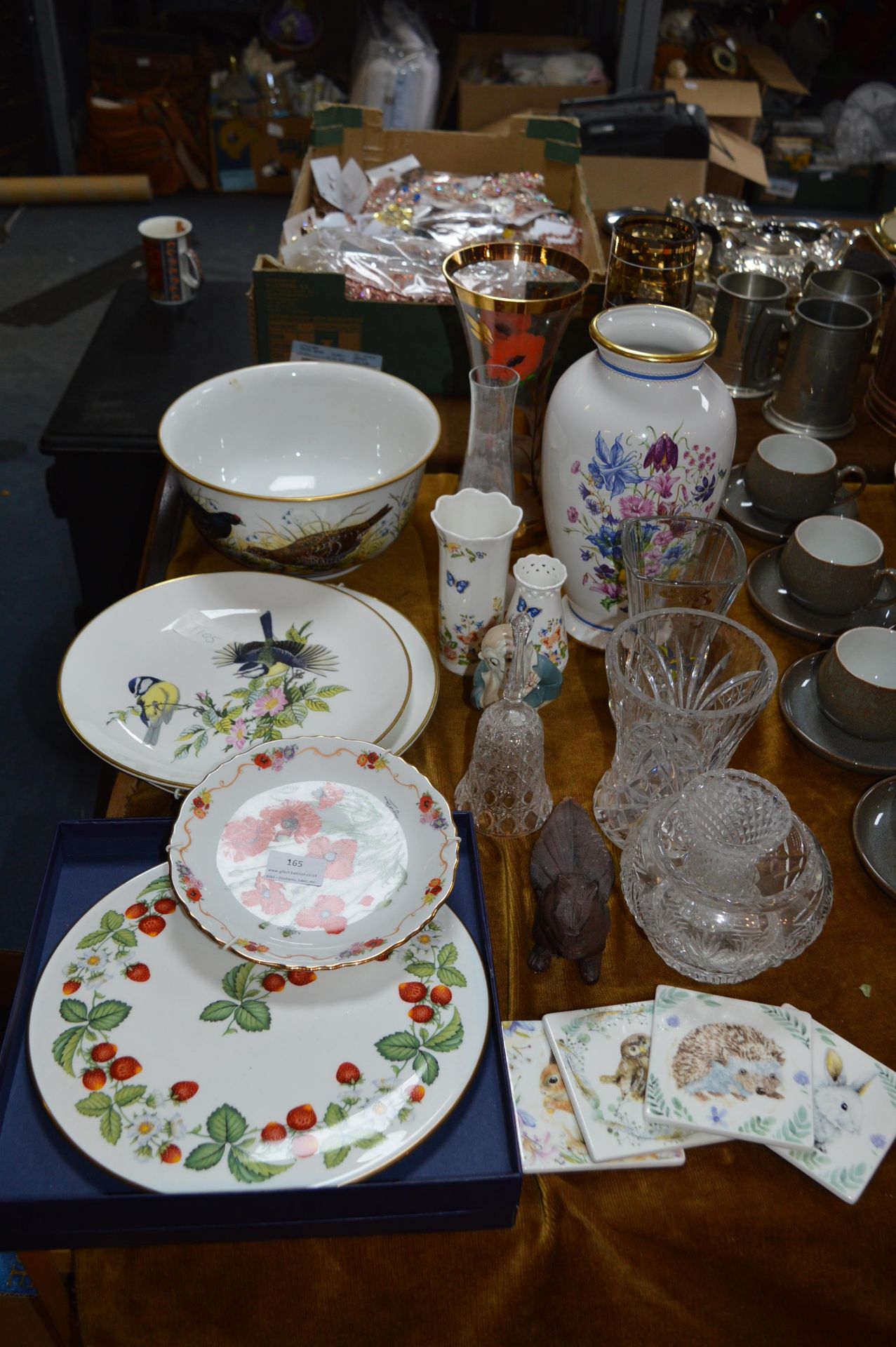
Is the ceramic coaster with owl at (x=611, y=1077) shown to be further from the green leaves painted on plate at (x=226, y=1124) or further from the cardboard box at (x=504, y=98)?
the cardboard box at (x=504, y=98)

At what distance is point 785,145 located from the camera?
330 centimetres

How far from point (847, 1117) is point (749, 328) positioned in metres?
1.04

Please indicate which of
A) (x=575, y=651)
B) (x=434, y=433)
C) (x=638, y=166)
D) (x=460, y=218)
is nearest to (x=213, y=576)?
(x=434, y=433)

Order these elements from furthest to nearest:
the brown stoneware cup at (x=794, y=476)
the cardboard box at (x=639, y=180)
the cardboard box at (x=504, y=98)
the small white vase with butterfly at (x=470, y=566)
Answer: the cardboard box at (x=504, y=98)
the cardboard box at (x=639, y=180)
the brown stoneware cup at (x=794, y=476)
the small white vase with butterfly at (x=470, y=566)

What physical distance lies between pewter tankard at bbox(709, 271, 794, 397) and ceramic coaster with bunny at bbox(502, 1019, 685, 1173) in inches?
38.6

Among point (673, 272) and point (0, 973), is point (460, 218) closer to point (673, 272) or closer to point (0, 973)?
A: point (673, 272)

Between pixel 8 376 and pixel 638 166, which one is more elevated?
pixel 638 166

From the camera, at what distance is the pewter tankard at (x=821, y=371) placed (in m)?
1.30

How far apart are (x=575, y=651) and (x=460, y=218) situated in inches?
33.8

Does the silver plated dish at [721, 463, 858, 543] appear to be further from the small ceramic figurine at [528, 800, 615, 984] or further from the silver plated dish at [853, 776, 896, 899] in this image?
the small ceramic figurine at [528, 800, 615, 984]

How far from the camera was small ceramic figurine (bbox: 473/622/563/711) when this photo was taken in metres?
0.95

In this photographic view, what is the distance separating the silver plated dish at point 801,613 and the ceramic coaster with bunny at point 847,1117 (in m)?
0.46

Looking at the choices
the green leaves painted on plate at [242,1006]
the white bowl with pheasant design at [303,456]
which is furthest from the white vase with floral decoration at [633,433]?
the green leaves painted on plate at [242,1006]

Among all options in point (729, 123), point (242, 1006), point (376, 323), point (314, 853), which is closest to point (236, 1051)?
point (242, 1006)
